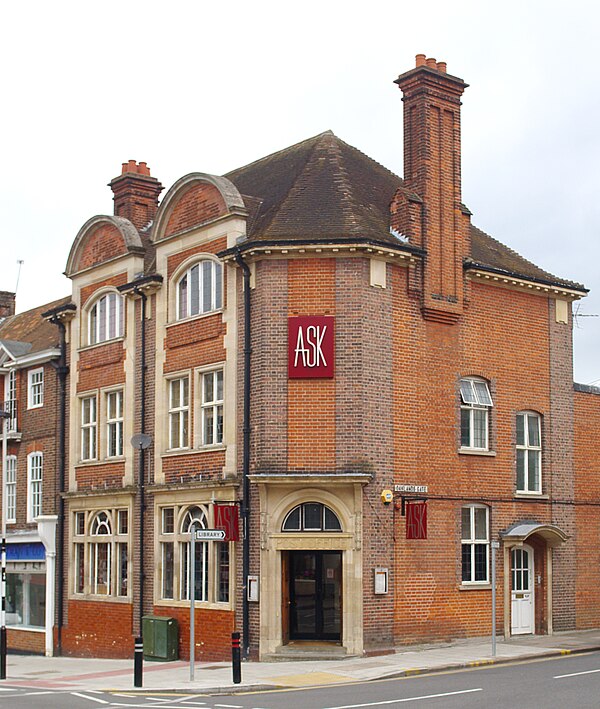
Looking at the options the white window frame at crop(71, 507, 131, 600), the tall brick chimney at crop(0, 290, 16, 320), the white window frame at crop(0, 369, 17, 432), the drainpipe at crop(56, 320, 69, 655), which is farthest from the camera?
the tall brick chimney at crop(0, 290, 16, 320)

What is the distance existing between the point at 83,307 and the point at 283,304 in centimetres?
950

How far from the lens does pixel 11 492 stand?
3616 cm

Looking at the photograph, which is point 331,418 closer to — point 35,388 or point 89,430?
point 89,430

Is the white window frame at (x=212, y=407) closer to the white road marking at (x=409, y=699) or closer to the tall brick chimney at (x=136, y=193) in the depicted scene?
the tall brick chimney at (x=136, y=193)

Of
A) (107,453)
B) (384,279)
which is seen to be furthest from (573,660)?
(107,453)

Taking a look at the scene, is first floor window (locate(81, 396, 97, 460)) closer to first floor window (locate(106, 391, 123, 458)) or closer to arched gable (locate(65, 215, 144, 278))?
first floor window (locate(106, 391, 123, 458))

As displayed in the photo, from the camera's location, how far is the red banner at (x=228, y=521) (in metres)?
24.9

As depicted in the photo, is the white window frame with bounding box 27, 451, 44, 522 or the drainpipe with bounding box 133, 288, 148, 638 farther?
the white window frame with bounding box 27, 451, 44, 522

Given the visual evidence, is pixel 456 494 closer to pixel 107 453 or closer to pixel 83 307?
pixel 107 453

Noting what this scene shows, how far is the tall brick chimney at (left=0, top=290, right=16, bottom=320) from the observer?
44.3m

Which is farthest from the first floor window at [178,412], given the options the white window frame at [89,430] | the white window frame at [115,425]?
the white window frame at [89,430]

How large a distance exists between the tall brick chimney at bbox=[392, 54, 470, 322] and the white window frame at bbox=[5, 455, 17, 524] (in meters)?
16.2

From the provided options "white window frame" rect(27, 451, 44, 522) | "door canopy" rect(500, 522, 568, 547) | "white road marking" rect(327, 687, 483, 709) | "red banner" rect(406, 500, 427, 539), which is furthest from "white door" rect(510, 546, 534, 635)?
"white window frame" rect(27, 451, 44, 522)

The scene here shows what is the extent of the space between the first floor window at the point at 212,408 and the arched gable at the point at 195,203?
3844mm
